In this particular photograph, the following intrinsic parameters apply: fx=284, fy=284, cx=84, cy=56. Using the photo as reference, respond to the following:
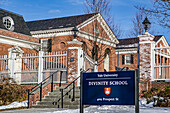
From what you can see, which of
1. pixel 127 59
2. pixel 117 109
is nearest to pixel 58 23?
pixel 127 59

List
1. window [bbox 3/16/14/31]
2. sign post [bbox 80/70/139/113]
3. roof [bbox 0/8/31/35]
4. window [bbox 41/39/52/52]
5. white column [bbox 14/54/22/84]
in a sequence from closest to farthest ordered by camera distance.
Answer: sign post [bbox 80/70/139/113]
white column [bbox 14/54/22/84]
window [bbox 3/16/14/31]
roof [bbox 0/8/31/35]
window [bbox 41/39/52/52]

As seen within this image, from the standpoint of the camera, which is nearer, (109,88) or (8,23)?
(109,88)

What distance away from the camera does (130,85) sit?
24.2ft

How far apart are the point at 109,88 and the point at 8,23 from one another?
72.9ft

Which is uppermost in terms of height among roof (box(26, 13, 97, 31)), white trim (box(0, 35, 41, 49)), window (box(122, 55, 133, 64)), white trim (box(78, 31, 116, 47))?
roof (box(26, 13, 97, 31))

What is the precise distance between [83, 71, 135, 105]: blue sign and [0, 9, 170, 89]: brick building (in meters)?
7.62

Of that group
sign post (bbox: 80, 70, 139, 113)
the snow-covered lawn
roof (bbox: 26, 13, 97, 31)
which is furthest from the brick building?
sign post (bbox: 80, 70, 139, 113)

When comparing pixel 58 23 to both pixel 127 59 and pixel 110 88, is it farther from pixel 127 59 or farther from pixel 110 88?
pixel 110 88

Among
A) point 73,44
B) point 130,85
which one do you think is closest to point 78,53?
point 73,44

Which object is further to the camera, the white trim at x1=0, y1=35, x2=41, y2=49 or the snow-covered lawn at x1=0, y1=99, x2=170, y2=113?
the white trim at x1=0, y1=35, x2=41, y2=49

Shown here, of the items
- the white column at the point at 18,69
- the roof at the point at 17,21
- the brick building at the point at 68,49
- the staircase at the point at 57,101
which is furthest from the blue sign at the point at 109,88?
the roof at the point at 17,21

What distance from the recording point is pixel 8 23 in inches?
1096

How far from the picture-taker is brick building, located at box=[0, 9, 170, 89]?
605 inches

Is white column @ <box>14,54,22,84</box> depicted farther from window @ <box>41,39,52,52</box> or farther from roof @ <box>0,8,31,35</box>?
window @ <box>41,39,52,52</box>
